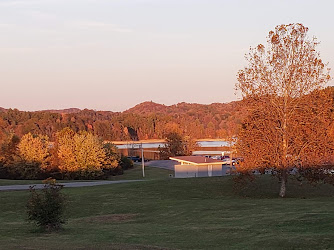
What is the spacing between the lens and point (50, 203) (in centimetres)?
1923

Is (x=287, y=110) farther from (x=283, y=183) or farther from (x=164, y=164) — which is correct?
(x=164, y=164)

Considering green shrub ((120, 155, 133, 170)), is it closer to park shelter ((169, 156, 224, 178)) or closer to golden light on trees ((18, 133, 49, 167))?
golden light on trees ((18, 133, 49, 167))

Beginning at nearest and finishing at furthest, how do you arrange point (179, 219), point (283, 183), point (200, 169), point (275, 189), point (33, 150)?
point (179, 219), point (283, 183), point (275, 189), point (200, 169), point (33, 150)

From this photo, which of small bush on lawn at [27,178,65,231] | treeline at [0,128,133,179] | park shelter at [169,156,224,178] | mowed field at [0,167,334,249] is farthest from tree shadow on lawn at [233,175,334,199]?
treeline at [0,128,133,179]

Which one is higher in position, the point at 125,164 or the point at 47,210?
the point at 47,210

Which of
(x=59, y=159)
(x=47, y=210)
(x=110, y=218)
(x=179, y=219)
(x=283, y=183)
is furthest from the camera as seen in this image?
(x=59, y=159)

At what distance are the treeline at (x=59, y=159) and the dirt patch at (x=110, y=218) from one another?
41.7 metres

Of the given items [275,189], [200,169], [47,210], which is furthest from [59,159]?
[47,210]

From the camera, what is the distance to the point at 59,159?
69.6 metres

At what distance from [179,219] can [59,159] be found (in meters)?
49.5

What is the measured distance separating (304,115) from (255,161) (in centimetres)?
428

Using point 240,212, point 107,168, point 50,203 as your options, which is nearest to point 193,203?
point 240,212

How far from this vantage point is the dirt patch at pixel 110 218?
23.9 meters

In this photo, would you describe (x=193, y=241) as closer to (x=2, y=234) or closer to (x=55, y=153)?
(x=2, y=234)
